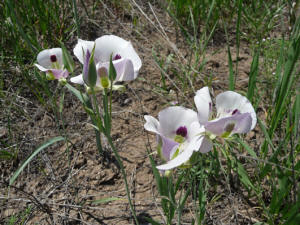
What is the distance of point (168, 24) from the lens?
2922mm

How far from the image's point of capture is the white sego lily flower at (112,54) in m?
1.17

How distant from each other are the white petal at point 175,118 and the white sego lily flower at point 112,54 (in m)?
0.26

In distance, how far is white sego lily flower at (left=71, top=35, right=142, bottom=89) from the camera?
1169 mm

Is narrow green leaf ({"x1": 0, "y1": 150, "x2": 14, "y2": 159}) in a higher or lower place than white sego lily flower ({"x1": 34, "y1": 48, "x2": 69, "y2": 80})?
lower

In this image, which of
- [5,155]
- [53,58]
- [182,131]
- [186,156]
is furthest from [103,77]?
[5,155]

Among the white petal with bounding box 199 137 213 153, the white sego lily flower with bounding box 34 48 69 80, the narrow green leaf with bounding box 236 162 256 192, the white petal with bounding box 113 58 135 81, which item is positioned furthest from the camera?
the white sego lily flower with bounding box 34 48 69 80

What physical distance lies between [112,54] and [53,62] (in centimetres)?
63

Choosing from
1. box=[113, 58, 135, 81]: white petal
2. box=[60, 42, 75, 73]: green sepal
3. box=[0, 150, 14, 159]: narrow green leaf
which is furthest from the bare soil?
box=[60, 42, 75, 73]: green sepal

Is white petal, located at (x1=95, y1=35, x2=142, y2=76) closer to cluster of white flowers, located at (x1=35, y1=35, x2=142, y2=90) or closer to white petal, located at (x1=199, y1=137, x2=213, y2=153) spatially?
cluster of white flowers, located at (x1=35, y1=35, x2=142, y2=90)

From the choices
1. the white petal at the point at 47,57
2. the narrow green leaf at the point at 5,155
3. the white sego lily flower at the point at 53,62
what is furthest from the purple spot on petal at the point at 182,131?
the narrow green leaf at the point at 5,155

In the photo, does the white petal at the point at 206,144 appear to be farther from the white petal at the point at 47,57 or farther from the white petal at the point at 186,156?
the white petal at the point at 47,57

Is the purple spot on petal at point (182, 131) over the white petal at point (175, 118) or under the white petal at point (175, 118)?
under

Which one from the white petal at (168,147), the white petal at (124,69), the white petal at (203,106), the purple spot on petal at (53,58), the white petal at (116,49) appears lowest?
the white petal at (168,147)

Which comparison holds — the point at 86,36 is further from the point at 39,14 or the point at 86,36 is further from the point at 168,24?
the point at 168,24
